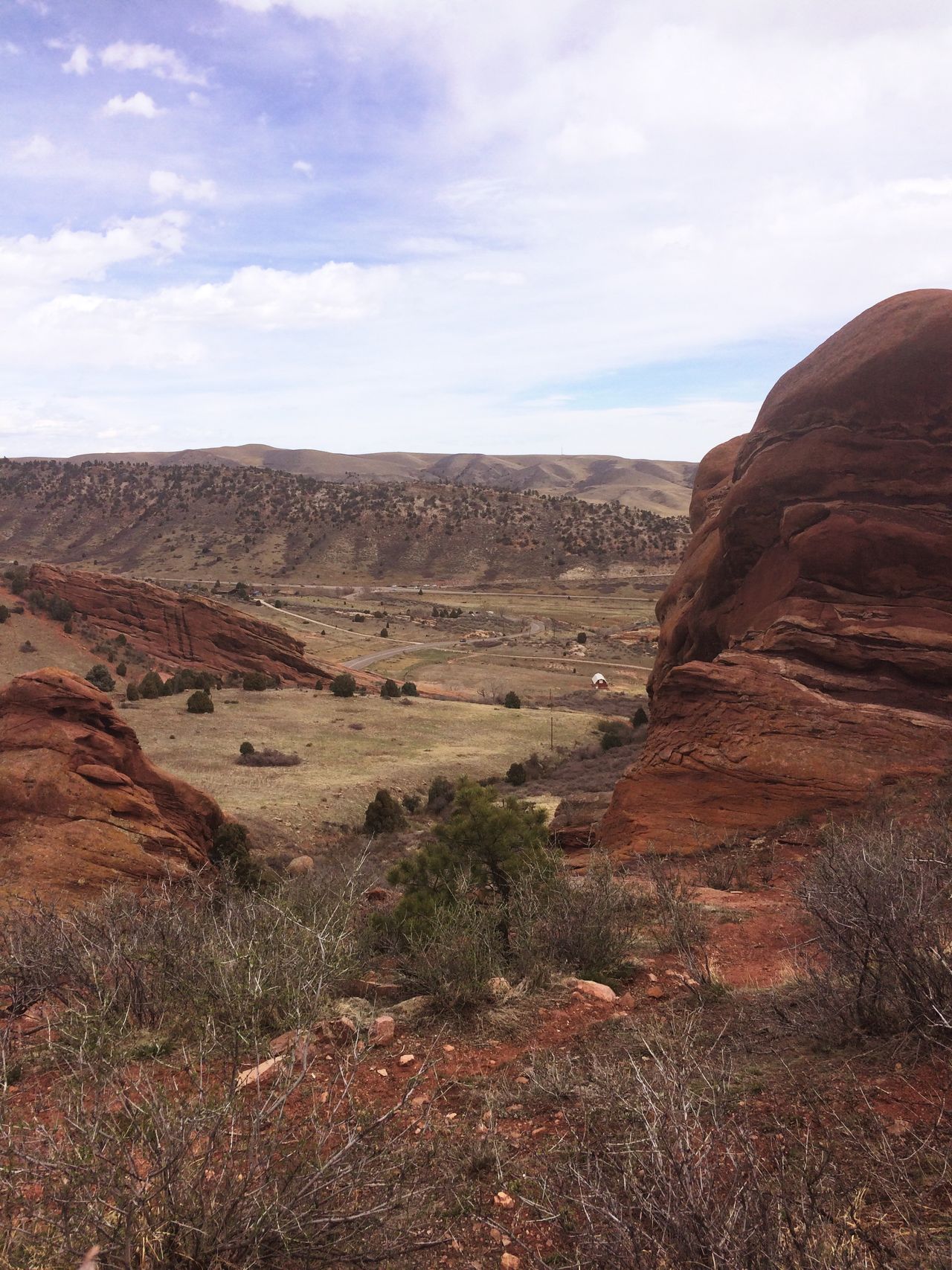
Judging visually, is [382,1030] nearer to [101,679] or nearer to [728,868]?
[728,868]

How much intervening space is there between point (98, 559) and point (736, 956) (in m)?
109

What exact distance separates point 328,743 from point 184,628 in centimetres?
2549

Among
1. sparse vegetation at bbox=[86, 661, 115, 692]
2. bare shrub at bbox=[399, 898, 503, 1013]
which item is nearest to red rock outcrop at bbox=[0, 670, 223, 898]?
bare shrub at bbox=[399, 898, 503, 1013]

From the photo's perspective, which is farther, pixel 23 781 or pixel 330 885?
pixel 23 781

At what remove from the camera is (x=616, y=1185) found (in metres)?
3.11

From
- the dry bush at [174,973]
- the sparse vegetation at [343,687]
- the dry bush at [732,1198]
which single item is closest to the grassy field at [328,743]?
the sparse vegetation at [343,687]

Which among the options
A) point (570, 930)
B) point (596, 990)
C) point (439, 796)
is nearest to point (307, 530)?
point (439, 796)

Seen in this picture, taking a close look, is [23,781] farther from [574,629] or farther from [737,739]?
[574,629]

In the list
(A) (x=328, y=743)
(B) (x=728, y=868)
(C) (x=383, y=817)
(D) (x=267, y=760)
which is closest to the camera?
(B) (x=728, y=868)

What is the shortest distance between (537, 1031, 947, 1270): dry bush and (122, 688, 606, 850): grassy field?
728 inches

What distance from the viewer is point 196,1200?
2844 mm

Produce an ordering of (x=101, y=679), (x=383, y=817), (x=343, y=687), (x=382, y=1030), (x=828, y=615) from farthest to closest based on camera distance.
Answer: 1. (x=343, y=687)
2. (x=101, y=679)
3. (x=383, y=817)
4. (x=828, y=615)
5. (x=382, y=1030)

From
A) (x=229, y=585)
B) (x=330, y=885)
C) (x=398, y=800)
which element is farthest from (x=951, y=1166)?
(x=229, y=585)

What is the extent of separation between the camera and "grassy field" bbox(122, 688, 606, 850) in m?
24.3
